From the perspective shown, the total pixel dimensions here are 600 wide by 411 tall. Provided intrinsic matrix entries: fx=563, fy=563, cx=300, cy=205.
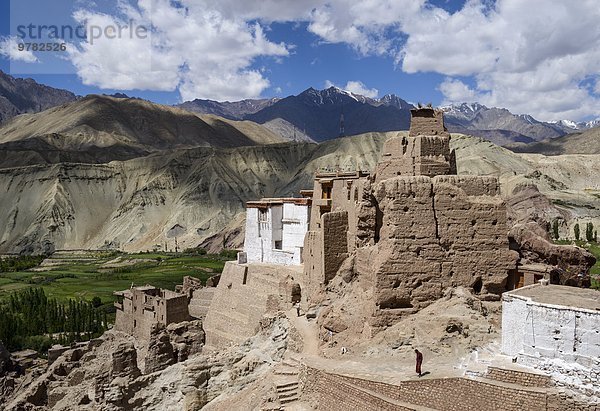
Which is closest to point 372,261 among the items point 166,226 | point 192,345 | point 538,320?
point 538,320

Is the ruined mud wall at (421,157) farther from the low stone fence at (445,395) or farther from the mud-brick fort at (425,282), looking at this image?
the low stone fence at (445,395)

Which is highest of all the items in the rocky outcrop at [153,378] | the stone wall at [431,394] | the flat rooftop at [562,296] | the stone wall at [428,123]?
the stone wall at [428,123]

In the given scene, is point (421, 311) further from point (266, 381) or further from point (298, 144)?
point (298, 144)

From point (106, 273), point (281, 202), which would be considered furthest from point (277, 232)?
point (106, 273)

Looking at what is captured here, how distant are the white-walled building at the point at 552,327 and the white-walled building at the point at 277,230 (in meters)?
20.3

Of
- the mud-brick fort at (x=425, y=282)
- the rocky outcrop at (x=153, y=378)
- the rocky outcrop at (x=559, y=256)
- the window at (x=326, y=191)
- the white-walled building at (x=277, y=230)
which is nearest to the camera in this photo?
the mud-brick fort at (x=425, y=282)

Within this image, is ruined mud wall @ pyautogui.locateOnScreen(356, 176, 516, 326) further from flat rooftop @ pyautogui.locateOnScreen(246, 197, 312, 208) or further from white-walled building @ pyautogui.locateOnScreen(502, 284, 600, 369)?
flat rooftop @ pyautogui.locateOnScreen(246, 197, 312, 208)

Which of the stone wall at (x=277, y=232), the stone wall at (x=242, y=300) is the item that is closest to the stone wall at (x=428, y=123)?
the stone wall at (x=242, y=300)

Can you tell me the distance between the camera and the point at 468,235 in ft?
66.9

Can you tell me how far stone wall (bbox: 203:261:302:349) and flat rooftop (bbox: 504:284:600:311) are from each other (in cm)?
1507

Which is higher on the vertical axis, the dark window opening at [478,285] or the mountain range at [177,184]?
the mountain range at [177,184]

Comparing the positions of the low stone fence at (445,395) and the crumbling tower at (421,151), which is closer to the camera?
the low stone fence at (445,395)

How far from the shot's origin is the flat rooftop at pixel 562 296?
1486 centimetres

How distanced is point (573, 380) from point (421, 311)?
6.38m
